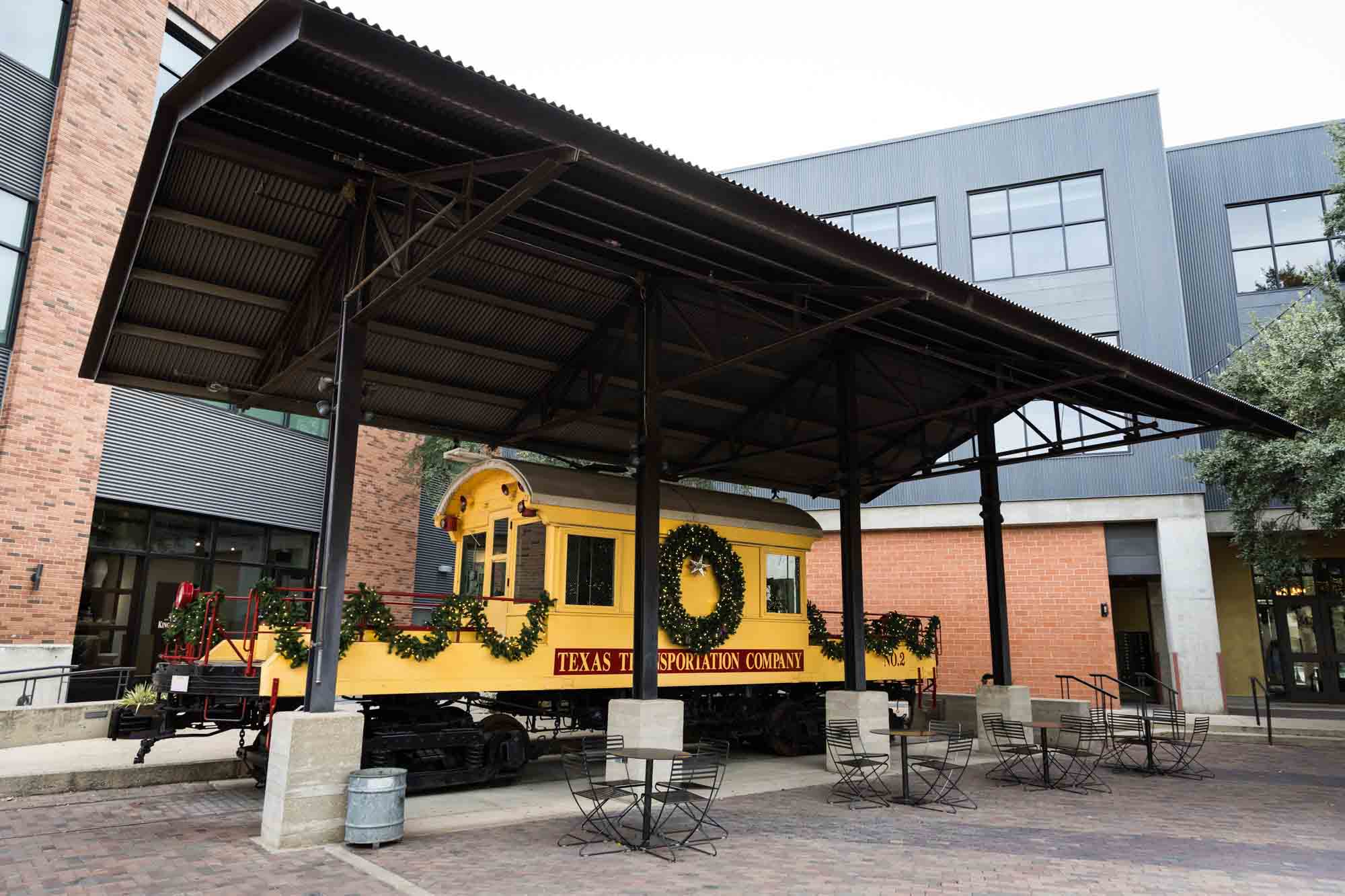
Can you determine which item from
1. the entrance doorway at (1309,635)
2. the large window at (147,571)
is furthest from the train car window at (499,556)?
the entrance doorway at (1309,635)

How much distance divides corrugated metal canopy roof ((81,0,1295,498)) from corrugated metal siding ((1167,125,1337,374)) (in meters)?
10.2

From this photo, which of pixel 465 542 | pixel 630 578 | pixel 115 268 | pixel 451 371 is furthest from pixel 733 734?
pixel 115 268

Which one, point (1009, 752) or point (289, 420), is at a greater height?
point (289, 420)

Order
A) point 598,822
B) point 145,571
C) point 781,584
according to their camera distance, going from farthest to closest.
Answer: point 145,571 → point 781,584 → point 598,822

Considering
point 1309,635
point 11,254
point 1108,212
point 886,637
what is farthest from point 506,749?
point 1309,635

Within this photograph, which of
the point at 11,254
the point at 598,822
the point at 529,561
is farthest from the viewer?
the point at 11,254

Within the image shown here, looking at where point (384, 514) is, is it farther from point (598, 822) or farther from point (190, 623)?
point (598, 822)

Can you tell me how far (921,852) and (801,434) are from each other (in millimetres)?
A: 9063

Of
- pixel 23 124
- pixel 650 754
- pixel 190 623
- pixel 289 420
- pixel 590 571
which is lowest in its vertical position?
pixel 650 754

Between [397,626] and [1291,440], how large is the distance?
52.0 ft

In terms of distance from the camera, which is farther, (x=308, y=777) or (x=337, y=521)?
(x=337, y=521)

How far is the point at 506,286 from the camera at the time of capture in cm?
1084

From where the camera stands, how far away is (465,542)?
472 inches

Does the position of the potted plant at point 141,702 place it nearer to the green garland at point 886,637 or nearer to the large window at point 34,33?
the green garland at point 886,637
